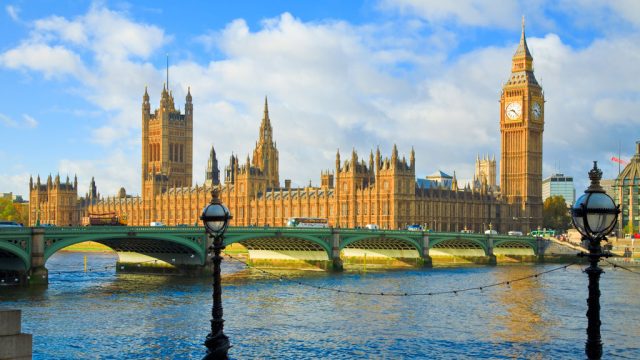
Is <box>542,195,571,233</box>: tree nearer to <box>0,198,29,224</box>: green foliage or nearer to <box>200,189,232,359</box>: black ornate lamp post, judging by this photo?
<box>0,198,29,224</box>: green foliage

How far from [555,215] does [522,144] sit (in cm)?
2783

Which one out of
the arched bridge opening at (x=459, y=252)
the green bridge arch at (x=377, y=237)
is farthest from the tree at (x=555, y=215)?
the green bridge arch at (x=377, y=237)

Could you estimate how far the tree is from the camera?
172500 millimetres

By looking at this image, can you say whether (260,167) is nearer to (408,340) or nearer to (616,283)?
(616,283)

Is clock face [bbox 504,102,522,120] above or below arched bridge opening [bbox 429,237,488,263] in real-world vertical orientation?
above

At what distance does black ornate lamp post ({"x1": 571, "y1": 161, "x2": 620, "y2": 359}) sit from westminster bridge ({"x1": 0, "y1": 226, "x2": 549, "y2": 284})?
5167 centimetres

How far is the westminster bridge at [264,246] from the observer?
6044 centimetres

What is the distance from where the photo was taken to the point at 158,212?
173500 millimetres

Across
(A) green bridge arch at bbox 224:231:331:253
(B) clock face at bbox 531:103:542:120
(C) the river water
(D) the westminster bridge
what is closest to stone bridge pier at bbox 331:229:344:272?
(D) the westminster bridge

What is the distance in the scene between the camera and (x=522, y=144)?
158m

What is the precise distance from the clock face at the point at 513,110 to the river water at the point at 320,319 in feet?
291

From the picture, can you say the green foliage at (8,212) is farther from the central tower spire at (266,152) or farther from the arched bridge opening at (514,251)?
the arched bridge opening at (514,251)

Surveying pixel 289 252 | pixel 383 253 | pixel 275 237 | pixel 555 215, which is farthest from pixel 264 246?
pixel 555 215

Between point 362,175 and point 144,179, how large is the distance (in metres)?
71.8
